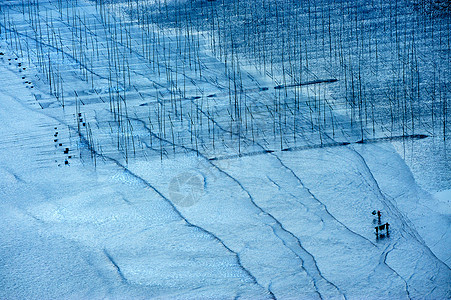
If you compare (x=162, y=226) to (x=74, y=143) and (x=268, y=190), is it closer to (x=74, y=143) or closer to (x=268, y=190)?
(x=268, y=190)

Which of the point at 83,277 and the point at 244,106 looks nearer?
the point at 83,277

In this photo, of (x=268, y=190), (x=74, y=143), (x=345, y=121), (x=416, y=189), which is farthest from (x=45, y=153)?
(x=416, y=189)

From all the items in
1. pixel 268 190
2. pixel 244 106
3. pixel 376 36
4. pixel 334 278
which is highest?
pixel 376 36

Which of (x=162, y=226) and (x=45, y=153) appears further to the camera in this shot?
(x=45, y=153)

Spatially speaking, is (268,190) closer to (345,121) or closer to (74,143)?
(345,121)

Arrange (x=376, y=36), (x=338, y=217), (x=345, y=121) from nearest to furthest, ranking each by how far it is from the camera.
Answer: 1. (x=338, y=217)
2. (x=345, y=121)
3. (x=376, y=36)

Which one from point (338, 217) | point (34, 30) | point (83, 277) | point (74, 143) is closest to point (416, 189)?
point (338, 217)

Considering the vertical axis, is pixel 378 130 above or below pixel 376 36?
below

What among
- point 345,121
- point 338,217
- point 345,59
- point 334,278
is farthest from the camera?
point 345,59

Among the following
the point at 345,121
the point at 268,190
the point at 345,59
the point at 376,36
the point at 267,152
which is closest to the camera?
the point at 268,190
